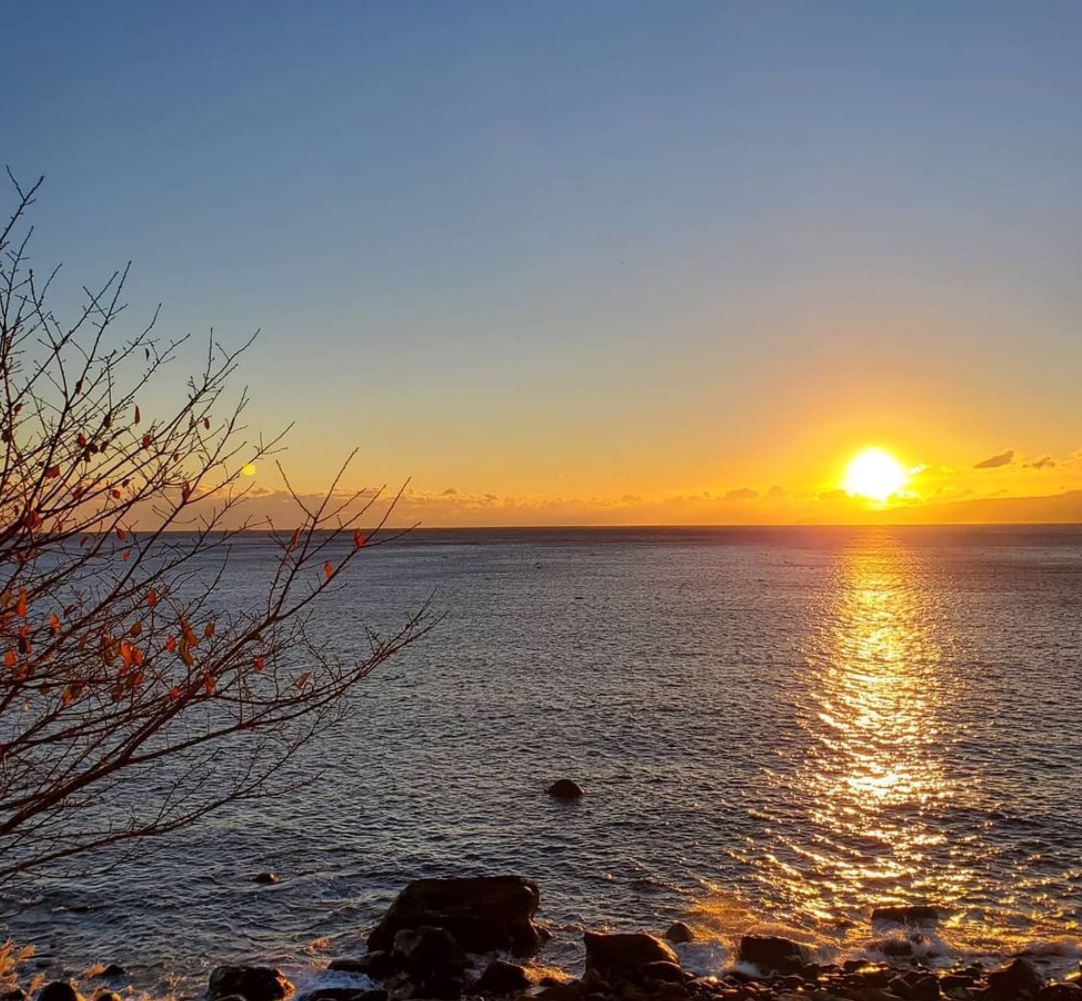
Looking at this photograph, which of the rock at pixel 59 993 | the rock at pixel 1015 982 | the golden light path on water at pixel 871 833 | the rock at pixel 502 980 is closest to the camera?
the rock at pixel 1015 982

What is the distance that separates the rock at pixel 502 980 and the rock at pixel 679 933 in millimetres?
3678

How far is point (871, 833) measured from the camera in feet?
92.5

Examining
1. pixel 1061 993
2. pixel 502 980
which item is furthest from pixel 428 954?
pixel 1061 993

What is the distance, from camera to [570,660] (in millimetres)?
60438

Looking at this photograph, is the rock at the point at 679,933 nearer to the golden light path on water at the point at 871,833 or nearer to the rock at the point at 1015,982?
the golden light path on water at the point at 871,833

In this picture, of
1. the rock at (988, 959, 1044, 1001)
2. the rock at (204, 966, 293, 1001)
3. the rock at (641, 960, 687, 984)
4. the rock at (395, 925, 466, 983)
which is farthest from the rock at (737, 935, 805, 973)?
the rock at (204, 966, 293, 1001)

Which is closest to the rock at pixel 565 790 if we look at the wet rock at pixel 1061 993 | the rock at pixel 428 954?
the rock at pixel 428 954

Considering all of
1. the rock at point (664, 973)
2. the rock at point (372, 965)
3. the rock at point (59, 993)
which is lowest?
the rock at point (372, 965)

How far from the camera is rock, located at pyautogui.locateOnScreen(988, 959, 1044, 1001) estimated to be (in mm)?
17750

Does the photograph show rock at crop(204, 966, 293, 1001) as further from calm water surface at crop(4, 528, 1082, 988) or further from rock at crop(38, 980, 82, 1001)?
rock at crop(38, 980, 82, 1001)

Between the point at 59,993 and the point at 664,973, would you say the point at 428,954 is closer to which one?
the point at 664,973

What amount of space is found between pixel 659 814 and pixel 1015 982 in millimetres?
12739

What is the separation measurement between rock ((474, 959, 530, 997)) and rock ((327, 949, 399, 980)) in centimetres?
196

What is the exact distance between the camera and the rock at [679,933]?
21.3m
